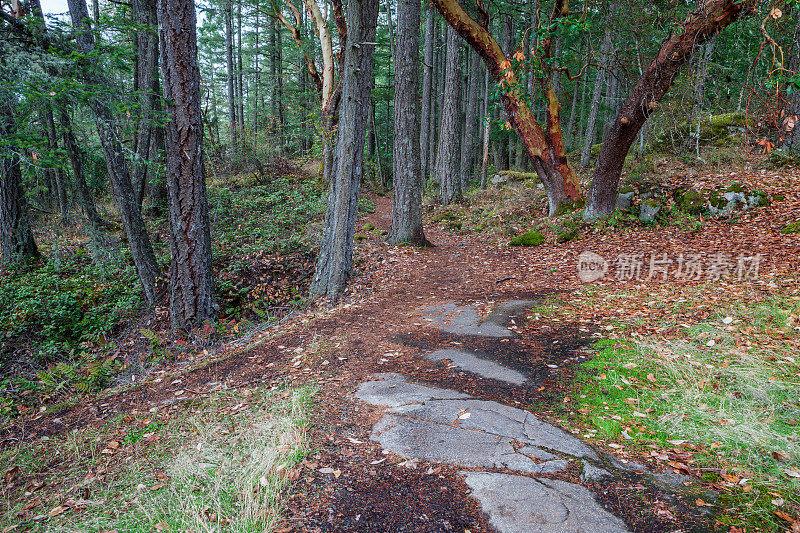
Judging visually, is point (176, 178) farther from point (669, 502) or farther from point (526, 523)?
point (669, 502)

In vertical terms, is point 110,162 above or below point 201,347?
above

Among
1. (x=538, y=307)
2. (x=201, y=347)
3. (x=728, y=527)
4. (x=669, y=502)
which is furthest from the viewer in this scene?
(x=201, y=347)

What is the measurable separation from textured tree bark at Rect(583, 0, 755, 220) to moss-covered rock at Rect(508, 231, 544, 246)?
3.76ft

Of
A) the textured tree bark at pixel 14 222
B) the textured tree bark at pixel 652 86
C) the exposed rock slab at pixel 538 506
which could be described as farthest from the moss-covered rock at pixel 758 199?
the textured tree bark at pixel 14 222

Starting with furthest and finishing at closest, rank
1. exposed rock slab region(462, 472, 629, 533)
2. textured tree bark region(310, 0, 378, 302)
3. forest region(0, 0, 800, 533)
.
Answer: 1. textured tree bark region(310, 0, 378, 302)
2. forest region(0, 0, 800, 533)
3. exposed rock slab region(462, 472, 629, 533)

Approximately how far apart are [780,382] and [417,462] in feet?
9.51

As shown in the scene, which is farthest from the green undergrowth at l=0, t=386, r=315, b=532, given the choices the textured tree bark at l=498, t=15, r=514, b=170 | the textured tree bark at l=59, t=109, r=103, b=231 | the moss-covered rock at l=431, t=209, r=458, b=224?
A: the textured tree bark at l=498, t=15, r=514, b=170

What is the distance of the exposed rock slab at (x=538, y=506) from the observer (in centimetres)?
208

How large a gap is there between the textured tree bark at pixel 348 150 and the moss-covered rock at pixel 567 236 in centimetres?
502

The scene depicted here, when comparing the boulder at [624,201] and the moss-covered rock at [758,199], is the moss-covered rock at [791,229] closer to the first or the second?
the moss-covered rock at [758,199]

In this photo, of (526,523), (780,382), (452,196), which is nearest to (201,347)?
(526,523)

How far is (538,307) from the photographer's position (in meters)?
5.96

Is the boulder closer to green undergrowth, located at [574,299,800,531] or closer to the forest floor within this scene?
the forest floor

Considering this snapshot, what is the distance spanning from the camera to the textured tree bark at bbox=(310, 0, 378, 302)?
22.1ft
